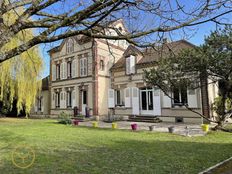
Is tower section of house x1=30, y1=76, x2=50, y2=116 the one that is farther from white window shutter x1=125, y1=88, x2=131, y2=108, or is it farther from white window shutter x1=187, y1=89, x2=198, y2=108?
white window shutter x1=187, y1=89, x2=198, y2=108


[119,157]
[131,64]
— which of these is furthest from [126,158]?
[131,64]

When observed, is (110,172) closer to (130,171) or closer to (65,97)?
(130,171)

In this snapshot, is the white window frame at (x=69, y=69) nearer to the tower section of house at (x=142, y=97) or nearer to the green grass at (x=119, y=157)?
the tower section of house at (x=142, y=97)

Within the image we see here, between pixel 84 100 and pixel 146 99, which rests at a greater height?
pixel 84 100

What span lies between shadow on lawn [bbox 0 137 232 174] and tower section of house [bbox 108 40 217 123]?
9111 mm

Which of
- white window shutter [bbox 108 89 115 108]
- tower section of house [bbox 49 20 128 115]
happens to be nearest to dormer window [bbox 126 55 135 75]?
tower section of house [bbox 49 20 128 115]

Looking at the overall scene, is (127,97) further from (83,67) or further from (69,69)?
(69,69)

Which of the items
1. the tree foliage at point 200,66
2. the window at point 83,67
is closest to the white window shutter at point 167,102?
the tree foliage at point 200,66

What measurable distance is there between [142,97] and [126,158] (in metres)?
14.9

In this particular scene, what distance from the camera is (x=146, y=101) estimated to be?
20.7m

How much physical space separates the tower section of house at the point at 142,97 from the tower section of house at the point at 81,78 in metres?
1.02

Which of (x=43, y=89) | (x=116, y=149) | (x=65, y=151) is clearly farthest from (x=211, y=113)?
(x=43, y=89)

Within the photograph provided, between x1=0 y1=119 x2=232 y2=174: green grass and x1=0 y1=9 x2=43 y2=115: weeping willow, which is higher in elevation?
x1=0 y1=9 x2=43 y2=115: weeping willow

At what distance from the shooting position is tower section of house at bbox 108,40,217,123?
17.3 m
